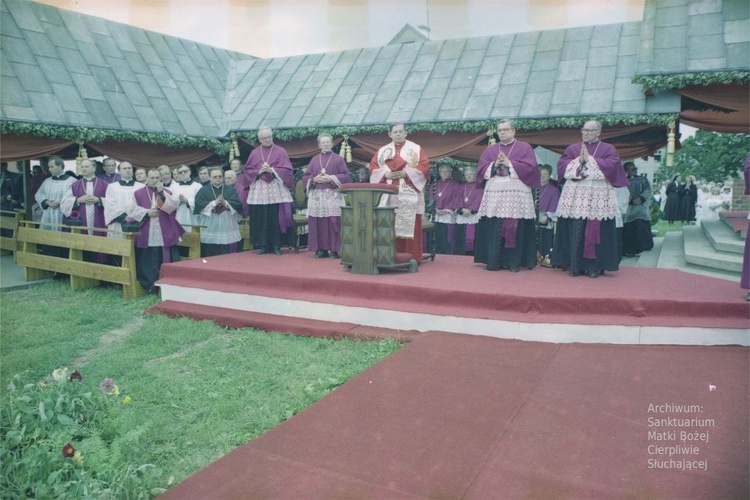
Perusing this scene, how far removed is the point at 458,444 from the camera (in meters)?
3.02

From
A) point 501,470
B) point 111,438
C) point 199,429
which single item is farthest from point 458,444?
point 111,438

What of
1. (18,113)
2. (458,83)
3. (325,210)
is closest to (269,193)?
(325,210)

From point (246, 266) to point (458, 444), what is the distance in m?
4.88

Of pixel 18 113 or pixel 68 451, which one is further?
pixel 18 113

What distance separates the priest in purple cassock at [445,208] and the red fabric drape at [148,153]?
18.0ft

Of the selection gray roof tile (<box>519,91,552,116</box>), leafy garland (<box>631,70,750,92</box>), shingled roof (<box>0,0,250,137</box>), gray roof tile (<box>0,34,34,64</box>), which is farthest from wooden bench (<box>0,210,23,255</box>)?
leafy garland (<box>631,70,750,92</box>)

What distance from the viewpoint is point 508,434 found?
314 cm

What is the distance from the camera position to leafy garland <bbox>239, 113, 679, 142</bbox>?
8922mm

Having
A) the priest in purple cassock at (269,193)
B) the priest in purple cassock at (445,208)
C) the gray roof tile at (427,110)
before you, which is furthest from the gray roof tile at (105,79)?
the priest in purple cassock at (445,208)

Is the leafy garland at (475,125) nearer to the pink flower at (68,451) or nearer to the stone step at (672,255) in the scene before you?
the stone step at (672,255)

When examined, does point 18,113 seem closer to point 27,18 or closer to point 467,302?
point 27,18

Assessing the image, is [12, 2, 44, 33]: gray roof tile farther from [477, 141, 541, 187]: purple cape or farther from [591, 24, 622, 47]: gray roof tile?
[591, 24, 622, 47]: gray roof tile

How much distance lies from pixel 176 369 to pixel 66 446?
2.23 m

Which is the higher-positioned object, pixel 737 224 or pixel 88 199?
pixel 88 199
